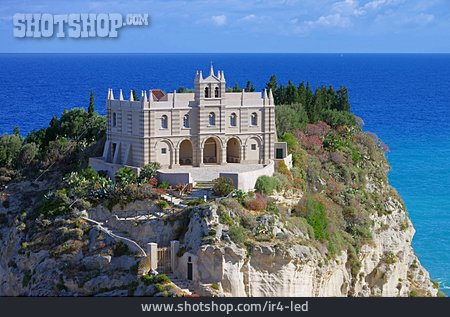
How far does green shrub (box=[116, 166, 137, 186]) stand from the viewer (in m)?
62.1

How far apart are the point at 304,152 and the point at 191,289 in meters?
19.9

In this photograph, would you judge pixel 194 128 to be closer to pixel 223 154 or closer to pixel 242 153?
pixel 223 154

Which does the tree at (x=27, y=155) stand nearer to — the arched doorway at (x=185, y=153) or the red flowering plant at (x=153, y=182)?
the arched doorway at (x=185, y=153)

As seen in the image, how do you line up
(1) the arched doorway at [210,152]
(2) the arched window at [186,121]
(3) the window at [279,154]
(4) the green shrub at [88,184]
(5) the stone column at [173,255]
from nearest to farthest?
1. (5) the stone column at [173,255]
2. (4) the green shrub at [88,184]
3. (2) the arched window at [186,121]
4. (1) the arched doorway at [210,152]
5. (3) the window at [279,154]

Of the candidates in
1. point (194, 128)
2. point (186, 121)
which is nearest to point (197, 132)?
point (194, 128)

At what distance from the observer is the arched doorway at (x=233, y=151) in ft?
223

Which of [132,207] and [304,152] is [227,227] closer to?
[132,207]

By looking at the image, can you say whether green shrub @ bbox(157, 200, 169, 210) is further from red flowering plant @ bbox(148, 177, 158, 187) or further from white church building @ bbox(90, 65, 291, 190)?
white church building @ bbox(90, 65, 291, 190)

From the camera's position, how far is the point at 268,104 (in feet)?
222

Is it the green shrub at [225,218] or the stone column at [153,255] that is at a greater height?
the green shrub at [225,218]

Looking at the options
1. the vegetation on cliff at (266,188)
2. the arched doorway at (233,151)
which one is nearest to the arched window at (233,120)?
the arched doorway at (233,151)

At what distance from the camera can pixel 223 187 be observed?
5962 centimetres

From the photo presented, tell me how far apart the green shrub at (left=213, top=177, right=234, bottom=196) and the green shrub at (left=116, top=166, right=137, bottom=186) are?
550cm

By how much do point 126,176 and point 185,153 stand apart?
609 cm
